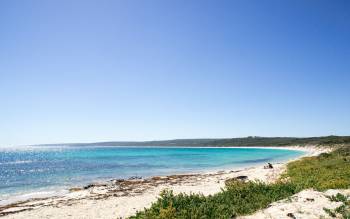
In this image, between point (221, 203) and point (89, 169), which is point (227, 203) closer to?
point (221, 203)

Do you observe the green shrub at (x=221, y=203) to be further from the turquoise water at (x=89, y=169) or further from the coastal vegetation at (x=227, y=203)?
the turquoise water at (x=89, y=169)

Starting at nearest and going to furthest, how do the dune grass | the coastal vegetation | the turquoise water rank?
the coastal vegetation, the dune grass, the turquoise water

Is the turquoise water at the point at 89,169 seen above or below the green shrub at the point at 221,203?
below

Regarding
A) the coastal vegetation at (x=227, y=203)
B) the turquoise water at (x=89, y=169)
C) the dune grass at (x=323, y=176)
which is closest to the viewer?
the coastal vegetation at (x=227, y=203)

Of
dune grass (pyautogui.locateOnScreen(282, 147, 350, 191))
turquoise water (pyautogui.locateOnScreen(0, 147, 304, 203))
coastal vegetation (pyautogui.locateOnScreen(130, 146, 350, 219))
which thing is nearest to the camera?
coastal vegetation (pyautogui.locateOnScreen(130, 146, 350, 219))

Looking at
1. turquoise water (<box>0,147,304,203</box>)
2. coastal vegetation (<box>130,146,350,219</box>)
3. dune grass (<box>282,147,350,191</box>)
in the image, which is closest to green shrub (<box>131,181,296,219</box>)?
coastal vegetation (<box>130,146,350,219</box>)

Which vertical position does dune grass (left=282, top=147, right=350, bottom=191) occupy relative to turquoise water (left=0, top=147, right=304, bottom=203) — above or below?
above

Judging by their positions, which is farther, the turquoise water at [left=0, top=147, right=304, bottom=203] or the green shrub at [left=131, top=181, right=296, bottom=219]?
the turquoise water at [left=0, top=147, right=304, bottom=203]

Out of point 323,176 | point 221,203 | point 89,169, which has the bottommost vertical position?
point 89,169

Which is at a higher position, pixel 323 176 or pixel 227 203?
pixel 323 176

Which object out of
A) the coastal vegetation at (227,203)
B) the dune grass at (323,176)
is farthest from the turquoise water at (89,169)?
the dune grass at (323,176)

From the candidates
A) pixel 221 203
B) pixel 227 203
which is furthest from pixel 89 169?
pixel 227 203

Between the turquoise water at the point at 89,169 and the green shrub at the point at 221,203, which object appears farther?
the turquoise water at the point at 89,169

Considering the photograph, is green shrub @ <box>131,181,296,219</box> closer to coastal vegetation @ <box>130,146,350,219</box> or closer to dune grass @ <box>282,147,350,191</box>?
coastal vegetation @ <box>130,146,350,219</box>
